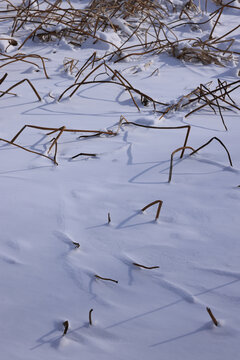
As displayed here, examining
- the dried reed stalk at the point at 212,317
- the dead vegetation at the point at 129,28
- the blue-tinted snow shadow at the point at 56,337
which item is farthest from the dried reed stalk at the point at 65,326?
the dead vegetation at the point at 129,28

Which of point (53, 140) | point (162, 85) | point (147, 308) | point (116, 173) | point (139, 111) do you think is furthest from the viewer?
point (162, 85)

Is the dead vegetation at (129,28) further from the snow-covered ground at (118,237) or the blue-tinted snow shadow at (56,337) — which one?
the blue-tinted snow shadow at (56,337)

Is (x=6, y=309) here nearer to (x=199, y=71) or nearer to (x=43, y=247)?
(x=43, y=247)

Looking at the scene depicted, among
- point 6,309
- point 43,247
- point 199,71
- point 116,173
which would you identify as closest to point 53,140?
point 116,173

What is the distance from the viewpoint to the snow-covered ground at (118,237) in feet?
2.34

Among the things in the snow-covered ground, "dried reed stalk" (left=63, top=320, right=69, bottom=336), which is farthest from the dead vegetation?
"dried reed stalk" (left=63, top=320, right=69, bottom=336)

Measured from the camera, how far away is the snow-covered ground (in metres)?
0.71

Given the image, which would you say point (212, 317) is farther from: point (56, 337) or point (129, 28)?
point (129, 28)

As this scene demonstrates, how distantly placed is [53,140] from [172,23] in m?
1.55

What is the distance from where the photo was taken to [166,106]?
156 centimetres

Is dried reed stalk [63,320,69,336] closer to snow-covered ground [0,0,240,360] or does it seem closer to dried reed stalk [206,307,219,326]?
snow-covered ground [0,0,240,360]

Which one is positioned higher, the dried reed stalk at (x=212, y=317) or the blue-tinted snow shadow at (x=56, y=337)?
the dried reed stalk at (x=212, y=317)

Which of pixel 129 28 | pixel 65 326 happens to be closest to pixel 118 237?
pixel 65 326

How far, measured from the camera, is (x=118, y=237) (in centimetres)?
92
